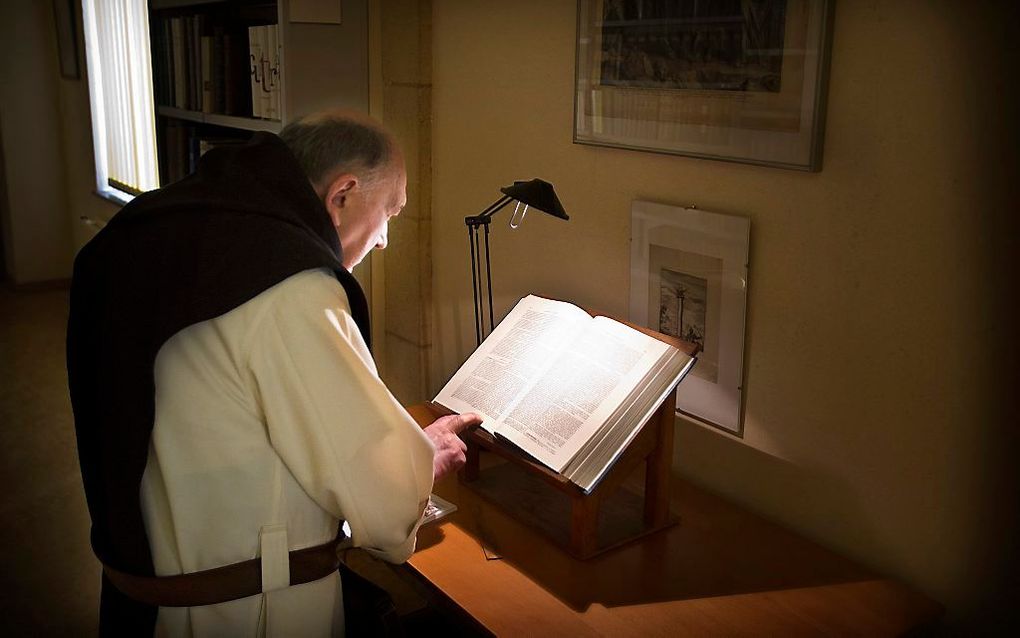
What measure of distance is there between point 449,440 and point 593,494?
291 mm

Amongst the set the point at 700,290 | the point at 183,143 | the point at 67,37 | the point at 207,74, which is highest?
the point at 67,37

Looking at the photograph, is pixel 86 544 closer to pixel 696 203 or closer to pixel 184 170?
pixel 184 170

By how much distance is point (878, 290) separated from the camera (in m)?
1.58

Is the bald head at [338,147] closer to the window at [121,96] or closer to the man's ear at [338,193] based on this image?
the man's ear at [338,193]

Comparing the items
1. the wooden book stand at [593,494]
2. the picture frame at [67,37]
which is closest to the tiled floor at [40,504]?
the wooden book stand at [593,494]

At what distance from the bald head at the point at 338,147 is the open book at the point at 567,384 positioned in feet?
1.71

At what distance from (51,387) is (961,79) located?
4.21 m

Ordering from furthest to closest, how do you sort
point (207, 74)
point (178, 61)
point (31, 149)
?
point (31, 149) < point (178, 61) < point (207, 74)

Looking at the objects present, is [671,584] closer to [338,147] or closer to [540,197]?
[540,197]

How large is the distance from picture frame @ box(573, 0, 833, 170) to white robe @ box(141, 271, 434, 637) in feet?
2.60

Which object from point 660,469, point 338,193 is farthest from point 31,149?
point 660,469

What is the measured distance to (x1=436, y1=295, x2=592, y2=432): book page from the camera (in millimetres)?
1838

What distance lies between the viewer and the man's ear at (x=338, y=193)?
1508mm

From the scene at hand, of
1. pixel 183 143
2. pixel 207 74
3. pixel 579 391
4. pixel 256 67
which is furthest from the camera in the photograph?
pixel 183 143
